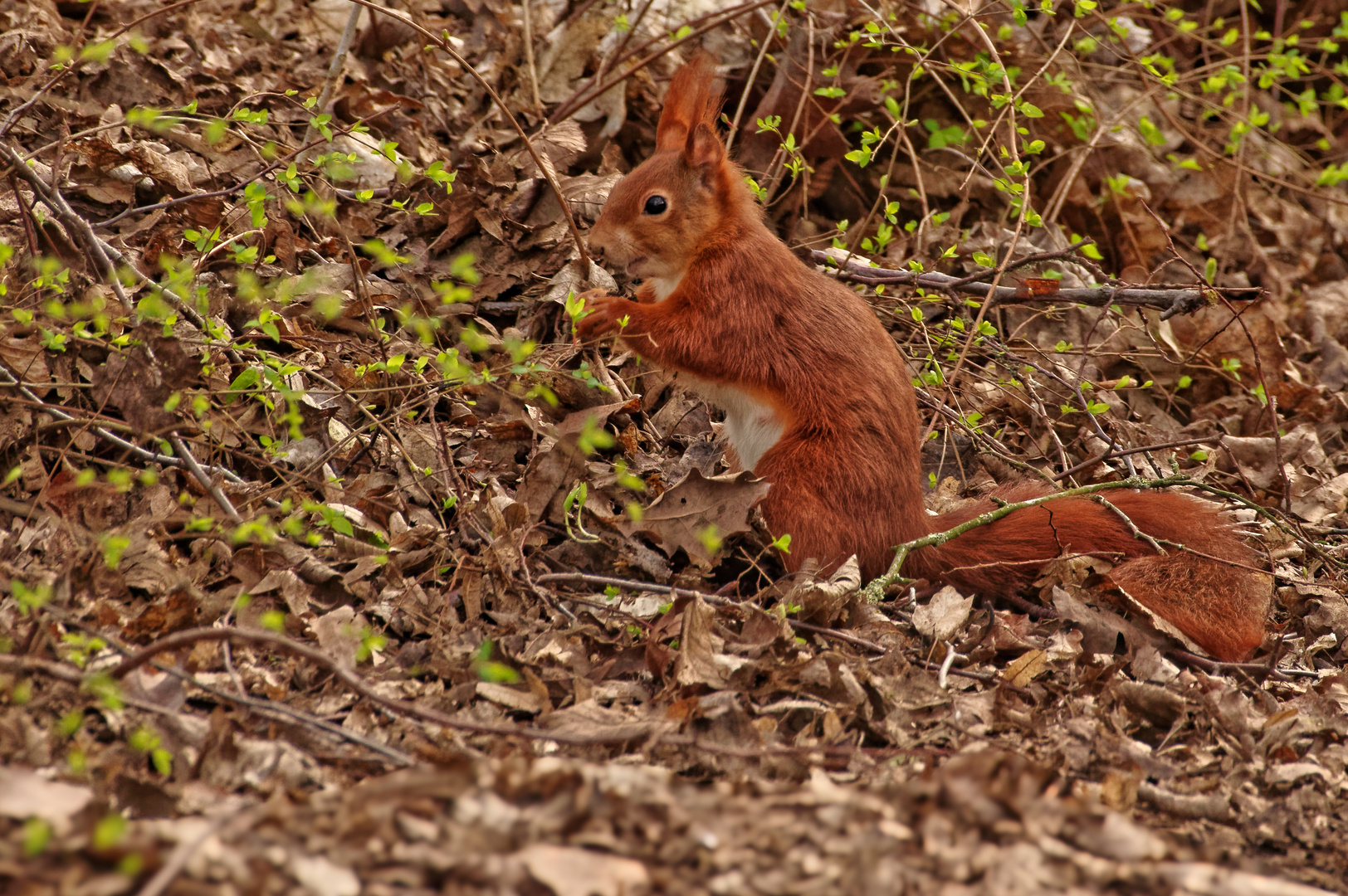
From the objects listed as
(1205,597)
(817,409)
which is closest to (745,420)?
(817,409)

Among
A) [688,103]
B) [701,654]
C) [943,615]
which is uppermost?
[688,103]

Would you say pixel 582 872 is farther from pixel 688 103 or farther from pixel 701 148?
pixel 688 103

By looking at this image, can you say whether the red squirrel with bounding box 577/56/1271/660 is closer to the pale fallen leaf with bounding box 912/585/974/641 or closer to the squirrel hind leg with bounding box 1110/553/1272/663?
the squirrel hind leg with bounding box 1110/553/1272/663

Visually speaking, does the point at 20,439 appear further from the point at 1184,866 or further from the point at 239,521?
the point at 1184,866

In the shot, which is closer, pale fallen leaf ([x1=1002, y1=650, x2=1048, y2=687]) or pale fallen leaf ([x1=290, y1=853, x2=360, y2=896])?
pale fallen leaf ([x1=290, y1=853, x2=360, y2=896])

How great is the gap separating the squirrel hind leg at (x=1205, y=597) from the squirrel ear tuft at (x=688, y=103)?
6.44 feet

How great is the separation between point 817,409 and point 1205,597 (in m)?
1.23

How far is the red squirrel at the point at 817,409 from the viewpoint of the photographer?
3090mm

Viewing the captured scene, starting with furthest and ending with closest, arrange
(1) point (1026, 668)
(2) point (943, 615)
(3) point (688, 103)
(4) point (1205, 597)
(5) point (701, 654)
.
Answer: (3) point (688, 103)
(4) point (1205, 597)
(2) point (943, 615)
(1) point (1026, 668)
(5) point (701, 654)

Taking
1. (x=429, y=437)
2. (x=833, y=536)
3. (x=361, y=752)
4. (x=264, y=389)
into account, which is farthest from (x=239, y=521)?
(x=833, y=536)

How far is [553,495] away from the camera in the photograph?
3039mm

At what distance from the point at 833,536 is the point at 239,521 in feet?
5.31

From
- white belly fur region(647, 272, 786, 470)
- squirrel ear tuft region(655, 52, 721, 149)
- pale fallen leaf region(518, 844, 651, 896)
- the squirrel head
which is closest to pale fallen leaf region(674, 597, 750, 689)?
pale fallen leaf region(518, 844, 651, 896)

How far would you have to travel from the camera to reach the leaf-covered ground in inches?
64.1
